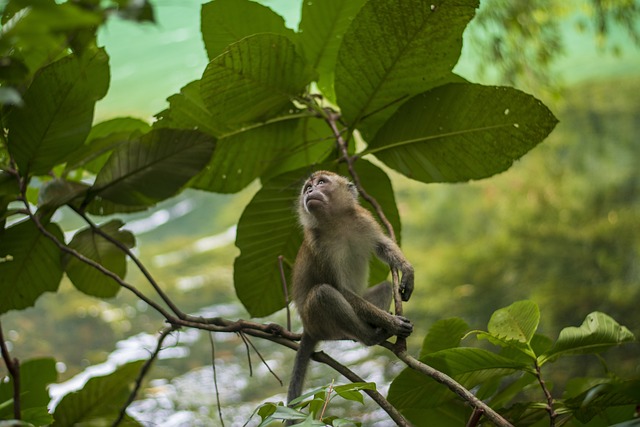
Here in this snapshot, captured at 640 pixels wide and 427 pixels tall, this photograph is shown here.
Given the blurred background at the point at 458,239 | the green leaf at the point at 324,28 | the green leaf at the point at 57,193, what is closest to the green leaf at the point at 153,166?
the green leaf at the point at 57,193

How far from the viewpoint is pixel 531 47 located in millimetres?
5848

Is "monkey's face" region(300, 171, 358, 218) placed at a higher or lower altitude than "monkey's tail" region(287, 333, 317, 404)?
higher

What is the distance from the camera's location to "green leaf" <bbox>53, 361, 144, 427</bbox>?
59.2 inches

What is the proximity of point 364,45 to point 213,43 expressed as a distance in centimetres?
40

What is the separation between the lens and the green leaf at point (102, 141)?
1871 millimetres

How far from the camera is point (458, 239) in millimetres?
5871

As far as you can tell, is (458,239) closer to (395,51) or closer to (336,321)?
(336,321)

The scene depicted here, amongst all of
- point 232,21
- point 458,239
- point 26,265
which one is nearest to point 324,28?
point 232,21

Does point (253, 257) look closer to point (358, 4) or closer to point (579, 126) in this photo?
point (358, 4)

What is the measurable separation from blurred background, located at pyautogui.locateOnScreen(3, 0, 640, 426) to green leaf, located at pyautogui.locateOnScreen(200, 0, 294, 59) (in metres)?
2.85

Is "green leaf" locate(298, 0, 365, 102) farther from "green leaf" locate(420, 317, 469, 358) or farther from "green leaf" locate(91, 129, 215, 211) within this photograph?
"green leaf" locate(420, 317, 469, 358)

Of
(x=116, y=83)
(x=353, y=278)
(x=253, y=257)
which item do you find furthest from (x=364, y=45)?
(x=116, y=83)

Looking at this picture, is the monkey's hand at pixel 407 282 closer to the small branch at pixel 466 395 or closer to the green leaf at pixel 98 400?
the small branch at pixel 466 395

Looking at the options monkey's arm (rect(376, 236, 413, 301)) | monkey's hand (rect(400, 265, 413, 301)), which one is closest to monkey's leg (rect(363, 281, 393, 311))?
monkey's arm (rect(376, 236, 413, 301))
